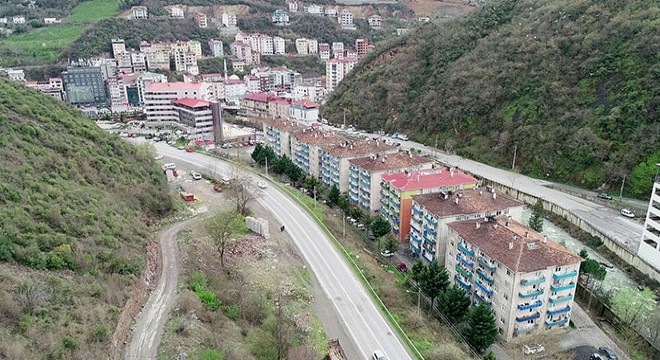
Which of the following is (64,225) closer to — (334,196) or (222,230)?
(222,230)

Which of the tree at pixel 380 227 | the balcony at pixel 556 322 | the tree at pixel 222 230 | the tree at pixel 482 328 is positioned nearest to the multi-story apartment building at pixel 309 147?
the tree at pixel 380 227

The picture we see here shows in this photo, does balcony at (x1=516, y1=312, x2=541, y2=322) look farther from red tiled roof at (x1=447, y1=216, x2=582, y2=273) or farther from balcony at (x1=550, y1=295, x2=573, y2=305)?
red tiled roof at (x1=447, y1=216, x2=582, y2=273)

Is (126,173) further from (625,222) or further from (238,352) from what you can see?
(625,222)

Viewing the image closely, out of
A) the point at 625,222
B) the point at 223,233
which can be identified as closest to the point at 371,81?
the point at 625,222

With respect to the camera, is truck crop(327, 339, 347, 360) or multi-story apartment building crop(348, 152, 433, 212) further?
multi-story apartment building crop(348, 152, 433, 212)

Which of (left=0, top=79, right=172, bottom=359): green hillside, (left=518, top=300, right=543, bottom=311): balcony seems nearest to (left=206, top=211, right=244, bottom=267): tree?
(left=0, top=79, right=172, bottom=359): green hillside

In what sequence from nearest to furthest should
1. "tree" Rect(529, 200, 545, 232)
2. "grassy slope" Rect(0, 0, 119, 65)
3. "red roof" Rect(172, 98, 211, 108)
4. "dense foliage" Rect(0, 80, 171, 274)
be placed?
"dense foliage" Rect(0, 80, 171, 274) < "tree" Rect(529, 200, 545, 232) < "red roof" Rect(172, 98, 211, 108) < "grassy slope" Rect(0, 0, 119, 65)
